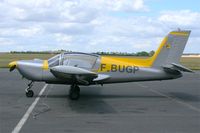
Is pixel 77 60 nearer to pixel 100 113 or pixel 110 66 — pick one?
pixel 110 66

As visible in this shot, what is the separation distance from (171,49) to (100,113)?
17.6 ft

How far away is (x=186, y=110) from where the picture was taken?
11.2 m

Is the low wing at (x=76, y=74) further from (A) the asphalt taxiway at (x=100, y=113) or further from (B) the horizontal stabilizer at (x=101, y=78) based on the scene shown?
(A) the asphalt taxiway at (x=100, y=113)

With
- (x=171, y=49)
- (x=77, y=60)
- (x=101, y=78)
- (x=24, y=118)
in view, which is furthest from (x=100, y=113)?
(x=171, y=49)

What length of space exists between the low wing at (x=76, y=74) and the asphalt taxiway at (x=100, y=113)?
748 millimetres

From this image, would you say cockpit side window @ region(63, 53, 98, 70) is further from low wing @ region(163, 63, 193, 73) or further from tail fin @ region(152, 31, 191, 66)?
low wing @ region(163, 63, 193, 73)

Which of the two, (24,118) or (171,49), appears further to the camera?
(171,49)

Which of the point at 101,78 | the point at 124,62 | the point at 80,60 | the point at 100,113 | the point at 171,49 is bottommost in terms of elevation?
the point at 100,113

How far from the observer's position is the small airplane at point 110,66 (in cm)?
1350

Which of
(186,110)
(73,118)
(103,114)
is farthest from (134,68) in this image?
(73,118)

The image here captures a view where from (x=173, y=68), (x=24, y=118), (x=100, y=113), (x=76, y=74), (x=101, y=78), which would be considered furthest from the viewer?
(x=173, y=68)

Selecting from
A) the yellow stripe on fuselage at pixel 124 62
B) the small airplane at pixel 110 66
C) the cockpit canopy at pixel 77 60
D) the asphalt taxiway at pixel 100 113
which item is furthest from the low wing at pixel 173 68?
the cockpit canopy at pixel 77 60

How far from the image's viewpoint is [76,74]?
38.3 feet

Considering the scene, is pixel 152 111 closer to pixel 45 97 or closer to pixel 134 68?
pixel 134 68
